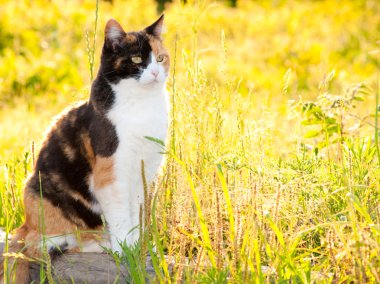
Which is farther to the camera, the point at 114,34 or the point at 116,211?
→ the point at 114,34

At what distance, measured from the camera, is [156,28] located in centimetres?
303

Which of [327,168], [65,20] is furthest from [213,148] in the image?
[65,20]

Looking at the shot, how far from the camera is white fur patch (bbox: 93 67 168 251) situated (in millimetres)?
2766

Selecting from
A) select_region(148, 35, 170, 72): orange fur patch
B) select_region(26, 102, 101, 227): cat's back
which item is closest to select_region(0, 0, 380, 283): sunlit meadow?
select_region(148, 35, 170, 72): orange fur patch

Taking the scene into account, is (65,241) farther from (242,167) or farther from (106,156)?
(242,167)

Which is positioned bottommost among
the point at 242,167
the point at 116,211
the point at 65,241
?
the point at 65,241

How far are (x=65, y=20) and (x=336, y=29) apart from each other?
138 inches

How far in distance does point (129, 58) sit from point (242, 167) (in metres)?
0.67

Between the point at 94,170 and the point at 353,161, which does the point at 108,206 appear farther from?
the point at 353,161

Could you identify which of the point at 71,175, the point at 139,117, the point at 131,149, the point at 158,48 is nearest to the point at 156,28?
the point at 158,48

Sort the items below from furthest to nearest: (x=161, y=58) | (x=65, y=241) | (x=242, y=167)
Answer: (x=161, y=58) < (x=65, y=241) < (x=242, y=167)

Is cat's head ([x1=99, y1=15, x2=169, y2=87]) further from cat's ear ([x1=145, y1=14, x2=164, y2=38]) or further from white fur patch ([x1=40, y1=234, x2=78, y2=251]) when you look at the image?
white fur patch ([x1=40, y1=234, x2=78, y2=251])

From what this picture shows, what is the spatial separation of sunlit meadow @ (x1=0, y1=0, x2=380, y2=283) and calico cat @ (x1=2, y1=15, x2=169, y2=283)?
0.10m

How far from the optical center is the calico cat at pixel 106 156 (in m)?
2.77
